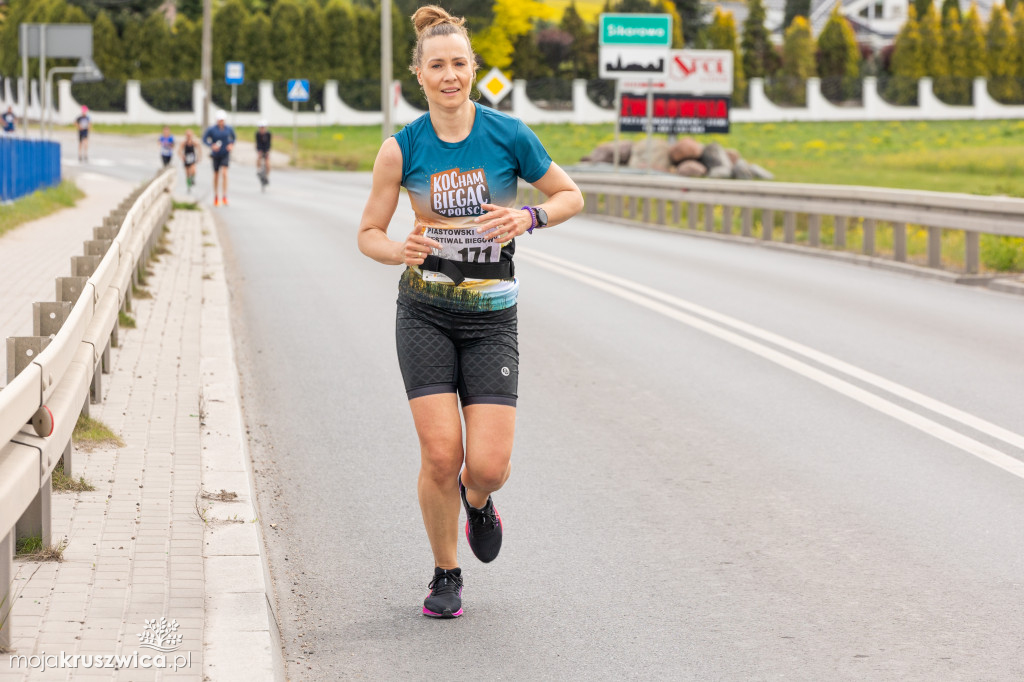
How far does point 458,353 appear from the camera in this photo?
5027mm

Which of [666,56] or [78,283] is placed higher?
[666,56]

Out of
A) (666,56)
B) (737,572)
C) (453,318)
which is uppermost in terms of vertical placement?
(666,56)

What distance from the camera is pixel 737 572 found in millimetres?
5594

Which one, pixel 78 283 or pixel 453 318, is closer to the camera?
pixel 453 318

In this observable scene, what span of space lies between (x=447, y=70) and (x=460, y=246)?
574mm

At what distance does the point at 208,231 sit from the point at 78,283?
50.5 ft

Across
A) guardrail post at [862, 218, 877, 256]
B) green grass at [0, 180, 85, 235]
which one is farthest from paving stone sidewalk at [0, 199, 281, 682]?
green grass at [0, 180, 85, 235]

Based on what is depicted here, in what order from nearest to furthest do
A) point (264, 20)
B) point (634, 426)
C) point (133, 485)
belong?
1. point (133, 485)
2. point (634, 426)
3. point (264, 20)

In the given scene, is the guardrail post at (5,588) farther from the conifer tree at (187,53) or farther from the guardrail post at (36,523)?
the conifer tree at (187,53)

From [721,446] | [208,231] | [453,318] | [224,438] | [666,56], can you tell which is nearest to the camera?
[453,318]

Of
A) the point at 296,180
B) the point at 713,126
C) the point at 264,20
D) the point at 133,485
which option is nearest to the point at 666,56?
the point at 713,126

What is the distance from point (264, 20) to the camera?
80875 millimetres

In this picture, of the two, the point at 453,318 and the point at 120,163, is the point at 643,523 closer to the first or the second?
the point at 453,318

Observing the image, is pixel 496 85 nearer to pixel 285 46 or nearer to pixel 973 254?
pixel 973 254
